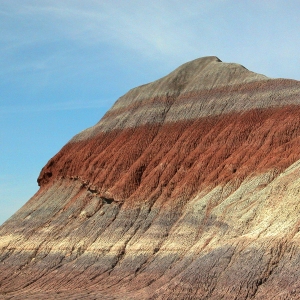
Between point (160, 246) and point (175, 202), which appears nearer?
point (160, 246)

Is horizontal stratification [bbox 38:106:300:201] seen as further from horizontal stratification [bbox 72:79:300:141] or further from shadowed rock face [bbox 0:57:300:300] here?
horizontal stratification [bbox 72:79:300:141]

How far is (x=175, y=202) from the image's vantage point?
5209cm

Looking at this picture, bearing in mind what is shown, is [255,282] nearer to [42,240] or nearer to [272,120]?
[272,120]

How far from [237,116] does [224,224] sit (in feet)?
54.9

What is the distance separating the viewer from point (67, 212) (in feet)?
200

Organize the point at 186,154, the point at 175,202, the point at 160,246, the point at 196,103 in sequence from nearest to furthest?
the point at 160,246, the point at 175,202, the point at 186,154, the point at 196,103

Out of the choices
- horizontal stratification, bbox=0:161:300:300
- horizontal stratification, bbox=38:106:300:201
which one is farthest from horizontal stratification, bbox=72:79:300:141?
horizontal stratification, bbox=0:161:300:300

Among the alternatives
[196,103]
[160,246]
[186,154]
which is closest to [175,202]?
[160,246]

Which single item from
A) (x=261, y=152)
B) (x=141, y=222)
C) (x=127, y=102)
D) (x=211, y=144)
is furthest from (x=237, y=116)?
(x=127, y=102)

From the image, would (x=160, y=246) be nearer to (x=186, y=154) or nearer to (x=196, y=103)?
(x=186, y=154)

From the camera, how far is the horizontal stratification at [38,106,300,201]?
50.4 meters

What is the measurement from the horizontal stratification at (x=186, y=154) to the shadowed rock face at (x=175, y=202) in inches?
5.4

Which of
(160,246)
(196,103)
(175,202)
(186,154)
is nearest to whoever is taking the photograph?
(160,246)

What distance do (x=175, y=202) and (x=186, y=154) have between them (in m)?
7.28
